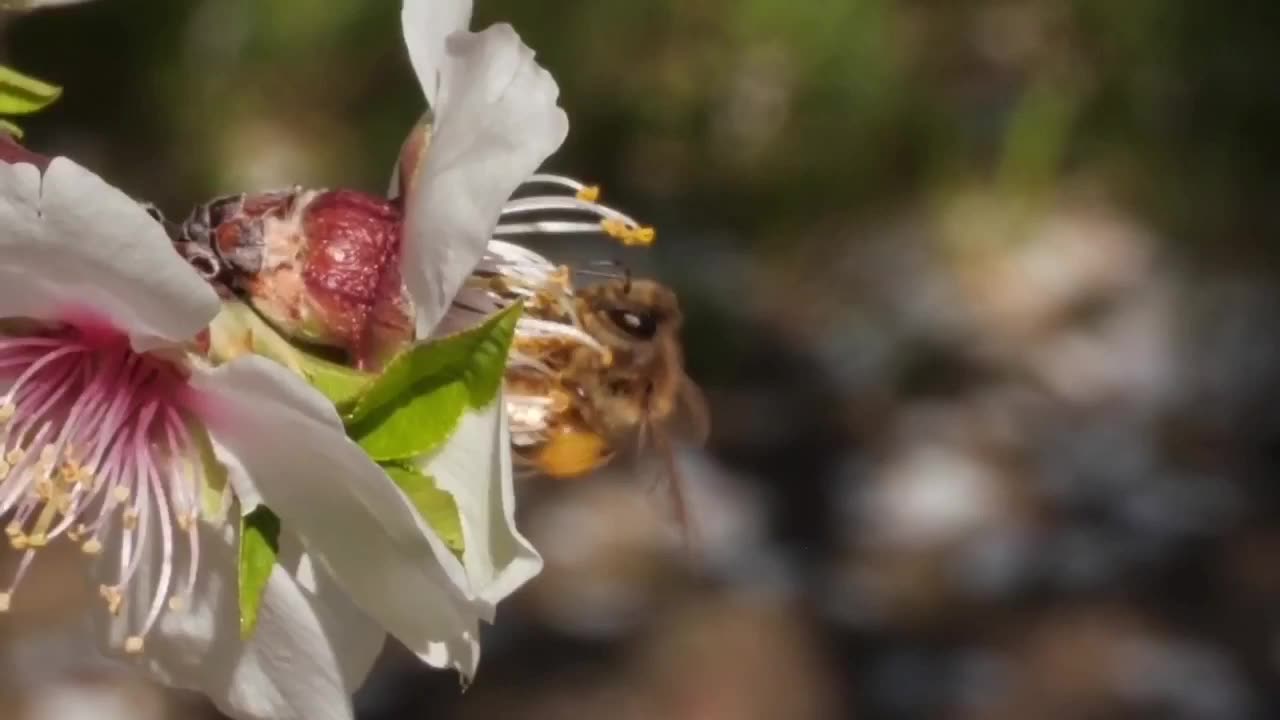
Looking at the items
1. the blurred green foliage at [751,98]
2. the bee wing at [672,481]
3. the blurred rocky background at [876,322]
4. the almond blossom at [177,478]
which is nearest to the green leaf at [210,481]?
the almond blossom at [177,478]

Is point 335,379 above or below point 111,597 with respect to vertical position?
above

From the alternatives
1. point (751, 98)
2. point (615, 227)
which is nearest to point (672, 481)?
point (615, 227)

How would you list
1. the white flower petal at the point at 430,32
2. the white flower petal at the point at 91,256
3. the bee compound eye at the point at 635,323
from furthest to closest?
1. the bee compound eye at the point at 635,323
2. the white flower petal at the point at 430,32
3. the white flower petal at the point at 91,256

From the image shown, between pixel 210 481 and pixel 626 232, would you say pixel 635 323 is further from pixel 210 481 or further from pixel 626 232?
pixel 210 481

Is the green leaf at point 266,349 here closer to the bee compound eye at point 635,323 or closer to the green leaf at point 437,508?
the green leaf at point 437,508

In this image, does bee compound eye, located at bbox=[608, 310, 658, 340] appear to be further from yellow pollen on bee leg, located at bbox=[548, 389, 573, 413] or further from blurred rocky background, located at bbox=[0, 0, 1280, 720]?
blurred rocky background, located at bbox=[0, 0, 1280, 720]

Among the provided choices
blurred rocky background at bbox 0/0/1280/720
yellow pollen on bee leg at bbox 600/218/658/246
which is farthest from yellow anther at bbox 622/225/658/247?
blurred rocky background at bbox 0/0/1280/720
